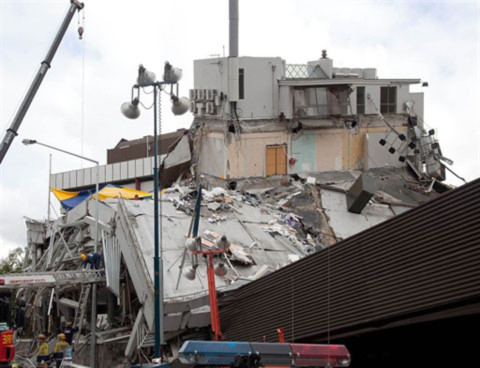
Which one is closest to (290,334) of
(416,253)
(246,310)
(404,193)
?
(246,310)

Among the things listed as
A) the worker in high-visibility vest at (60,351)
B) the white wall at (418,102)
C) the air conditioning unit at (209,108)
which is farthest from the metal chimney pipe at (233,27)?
the worker in high-visibility vest at (60,351)

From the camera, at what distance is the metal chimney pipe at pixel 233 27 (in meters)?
50.2

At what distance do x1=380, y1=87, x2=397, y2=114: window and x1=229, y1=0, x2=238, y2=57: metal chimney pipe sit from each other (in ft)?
29.0

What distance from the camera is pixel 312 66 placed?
52.4m

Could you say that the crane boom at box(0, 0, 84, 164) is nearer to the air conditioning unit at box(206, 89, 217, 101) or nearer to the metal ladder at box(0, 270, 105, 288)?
the metal ladder at box(0, 270, 105, 288)

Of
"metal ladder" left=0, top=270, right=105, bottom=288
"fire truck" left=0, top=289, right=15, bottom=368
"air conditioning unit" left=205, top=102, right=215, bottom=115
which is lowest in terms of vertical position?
"fire truck" left=0, top=289, right=15, bottom=368

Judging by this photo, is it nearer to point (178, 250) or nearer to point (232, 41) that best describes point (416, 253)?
point (178, 250)

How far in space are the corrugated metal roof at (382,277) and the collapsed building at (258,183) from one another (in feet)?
28.1

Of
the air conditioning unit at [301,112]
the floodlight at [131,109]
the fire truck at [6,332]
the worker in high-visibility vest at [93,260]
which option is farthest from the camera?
the air conditioning unit at [301,112]

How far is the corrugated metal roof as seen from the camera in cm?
1759

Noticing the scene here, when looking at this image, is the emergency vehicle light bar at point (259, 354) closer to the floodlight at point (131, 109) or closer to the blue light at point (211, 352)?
the blue light at point (211, 352)

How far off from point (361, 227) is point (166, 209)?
11.0 meters

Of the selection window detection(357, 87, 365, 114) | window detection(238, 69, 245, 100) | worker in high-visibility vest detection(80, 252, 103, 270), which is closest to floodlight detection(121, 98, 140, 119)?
worker in high-visibility vest detection(80, 252, 103, 270)

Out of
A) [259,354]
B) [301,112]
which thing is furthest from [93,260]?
[259,354]
